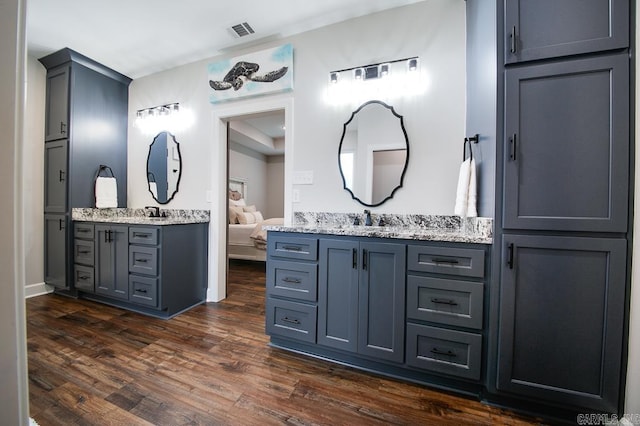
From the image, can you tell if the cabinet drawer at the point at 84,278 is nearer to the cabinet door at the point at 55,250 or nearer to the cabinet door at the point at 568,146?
the cabinet door at the point at 55,250

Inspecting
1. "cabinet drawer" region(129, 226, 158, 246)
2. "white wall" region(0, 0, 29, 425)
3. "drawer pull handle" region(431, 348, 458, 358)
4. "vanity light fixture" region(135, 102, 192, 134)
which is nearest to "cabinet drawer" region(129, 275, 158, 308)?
"cabinet drawer" region(129, 226, 158, 246)

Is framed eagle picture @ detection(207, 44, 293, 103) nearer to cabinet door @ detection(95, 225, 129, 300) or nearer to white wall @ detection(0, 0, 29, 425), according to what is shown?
cabinet door @ detection(95, 225, 129, 300)

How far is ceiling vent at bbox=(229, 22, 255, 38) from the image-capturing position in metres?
2.29

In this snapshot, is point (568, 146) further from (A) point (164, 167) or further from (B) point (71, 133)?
(B) point (71, 133)

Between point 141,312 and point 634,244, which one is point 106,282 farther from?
point 634,244

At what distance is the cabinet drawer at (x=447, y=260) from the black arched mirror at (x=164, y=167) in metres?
2.67

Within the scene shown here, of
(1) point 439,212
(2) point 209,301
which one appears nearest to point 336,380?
(1) point 439,212

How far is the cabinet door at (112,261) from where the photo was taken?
243 centimetres

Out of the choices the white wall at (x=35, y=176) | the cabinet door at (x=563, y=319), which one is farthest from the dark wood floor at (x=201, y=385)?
the white wall at (x=35, y=176)

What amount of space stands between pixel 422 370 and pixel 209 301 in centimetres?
220

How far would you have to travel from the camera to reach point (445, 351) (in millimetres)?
1403

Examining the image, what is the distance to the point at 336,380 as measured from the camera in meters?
1.50

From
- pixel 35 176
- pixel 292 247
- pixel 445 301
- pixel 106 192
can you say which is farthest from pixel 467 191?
pixel 35 176

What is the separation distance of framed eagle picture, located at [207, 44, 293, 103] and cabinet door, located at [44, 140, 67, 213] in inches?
69.3
